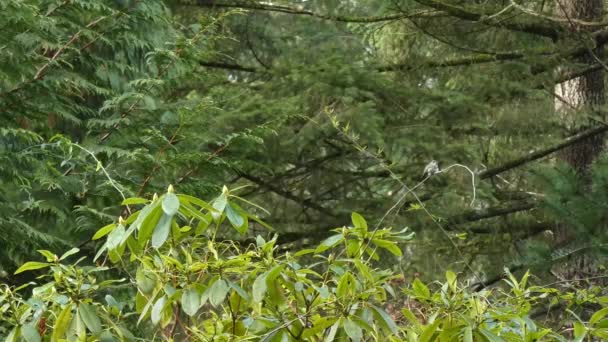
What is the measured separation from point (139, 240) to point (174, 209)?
0.15 metres

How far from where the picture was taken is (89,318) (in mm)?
1886

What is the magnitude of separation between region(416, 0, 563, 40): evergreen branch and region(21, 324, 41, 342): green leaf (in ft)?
15.6

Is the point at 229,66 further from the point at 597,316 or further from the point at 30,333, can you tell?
the point at 30,333

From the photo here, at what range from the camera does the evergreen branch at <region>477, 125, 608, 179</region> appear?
7305 mm

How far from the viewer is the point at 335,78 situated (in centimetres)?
696

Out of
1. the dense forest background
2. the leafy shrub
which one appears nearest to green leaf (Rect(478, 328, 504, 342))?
the leafy shrub

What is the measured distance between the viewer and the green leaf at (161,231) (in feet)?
5.72

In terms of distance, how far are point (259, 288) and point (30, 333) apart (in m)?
0.48

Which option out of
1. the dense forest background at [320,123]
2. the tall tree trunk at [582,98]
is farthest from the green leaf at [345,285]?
the tall tree trunk at [582,98]

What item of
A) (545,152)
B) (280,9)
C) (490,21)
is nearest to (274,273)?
(490,21)

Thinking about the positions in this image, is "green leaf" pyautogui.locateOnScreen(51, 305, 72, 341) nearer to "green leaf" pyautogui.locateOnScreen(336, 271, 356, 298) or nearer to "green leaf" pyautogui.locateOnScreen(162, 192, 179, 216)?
"green leaf" pyautogui.locateOnScreen(162, 192, 179, 216)

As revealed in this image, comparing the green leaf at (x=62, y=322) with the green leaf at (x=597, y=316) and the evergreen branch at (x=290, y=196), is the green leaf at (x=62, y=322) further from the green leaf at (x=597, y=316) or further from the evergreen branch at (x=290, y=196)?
the evergreen branch at (x=290, y=196)

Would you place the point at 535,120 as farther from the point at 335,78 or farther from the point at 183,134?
the point at 183,134

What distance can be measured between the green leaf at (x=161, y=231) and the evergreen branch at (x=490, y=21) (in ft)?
15.4
